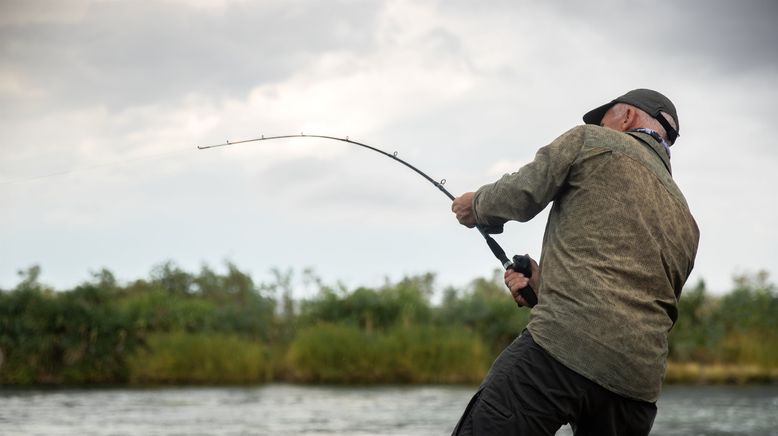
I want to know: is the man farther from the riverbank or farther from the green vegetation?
the riverbank

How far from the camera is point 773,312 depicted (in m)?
18.8

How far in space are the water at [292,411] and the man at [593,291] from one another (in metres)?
6.88

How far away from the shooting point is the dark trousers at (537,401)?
2.94 meters

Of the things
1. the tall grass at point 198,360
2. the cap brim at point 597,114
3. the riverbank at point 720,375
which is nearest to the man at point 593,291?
the cap brim at point 597,114

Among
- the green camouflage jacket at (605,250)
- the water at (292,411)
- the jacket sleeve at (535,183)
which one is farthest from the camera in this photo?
the water at (292,411)

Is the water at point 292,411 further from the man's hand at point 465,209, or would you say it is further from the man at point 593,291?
the man at point 593,291

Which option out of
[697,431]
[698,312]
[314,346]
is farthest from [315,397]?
[698,312]

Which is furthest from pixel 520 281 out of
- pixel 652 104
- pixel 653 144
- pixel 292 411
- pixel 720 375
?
pixel 720 375

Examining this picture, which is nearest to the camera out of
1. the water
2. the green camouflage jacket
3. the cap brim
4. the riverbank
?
the green camouflage jacket

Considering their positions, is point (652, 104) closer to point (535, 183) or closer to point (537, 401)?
point (535, 183)

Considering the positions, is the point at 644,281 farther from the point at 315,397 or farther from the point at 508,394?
the point at 315,397

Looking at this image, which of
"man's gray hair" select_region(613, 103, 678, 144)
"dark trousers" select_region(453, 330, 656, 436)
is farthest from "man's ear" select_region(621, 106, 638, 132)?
"dark trousers" select_region(453, 330, 656, 436)

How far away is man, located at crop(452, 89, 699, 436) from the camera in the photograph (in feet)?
9.55

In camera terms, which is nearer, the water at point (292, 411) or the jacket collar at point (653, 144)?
the jacket collar at point (653, 144)
